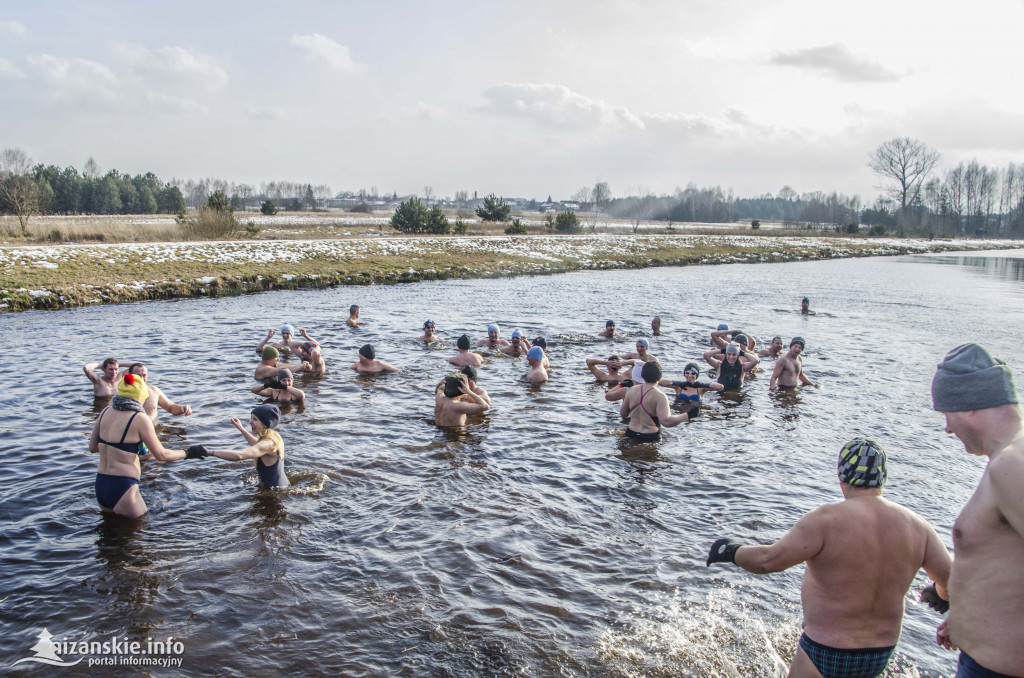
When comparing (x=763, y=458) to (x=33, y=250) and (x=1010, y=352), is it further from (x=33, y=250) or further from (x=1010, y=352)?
(x=33, y=250)

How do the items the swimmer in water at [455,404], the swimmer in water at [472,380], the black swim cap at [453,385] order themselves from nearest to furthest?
the black swim cap at [453,385] < the swimmer in water at [455,404] < the swimmer in water at [472,380]

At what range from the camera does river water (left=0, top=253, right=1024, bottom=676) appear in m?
5.34

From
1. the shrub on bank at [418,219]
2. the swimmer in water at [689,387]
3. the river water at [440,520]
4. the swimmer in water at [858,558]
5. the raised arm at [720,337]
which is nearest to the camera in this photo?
the swimmer in water at [858,558]

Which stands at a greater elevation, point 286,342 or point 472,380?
point 286,342

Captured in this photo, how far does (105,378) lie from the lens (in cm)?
1139

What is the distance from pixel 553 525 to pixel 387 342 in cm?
1137

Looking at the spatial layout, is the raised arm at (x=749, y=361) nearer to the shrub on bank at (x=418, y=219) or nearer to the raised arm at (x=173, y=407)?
the raised arm at (x=173, y=407)

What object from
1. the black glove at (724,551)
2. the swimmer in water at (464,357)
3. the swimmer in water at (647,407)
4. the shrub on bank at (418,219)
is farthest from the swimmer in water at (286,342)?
the shrub on bank at (418,219)

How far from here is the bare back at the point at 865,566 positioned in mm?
3553

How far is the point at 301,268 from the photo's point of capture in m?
30.5

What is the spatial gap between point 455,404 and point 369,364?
4249mm

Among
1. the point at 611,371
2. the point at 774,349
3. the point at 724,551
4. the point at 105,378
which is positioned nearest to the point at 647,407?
the point at 611,371

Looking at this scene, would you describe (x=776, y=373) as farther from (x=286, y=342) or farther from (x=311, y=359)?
(x=286, y=342)

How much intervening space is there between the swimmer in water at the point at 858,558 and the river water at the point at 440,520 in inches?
64.5
